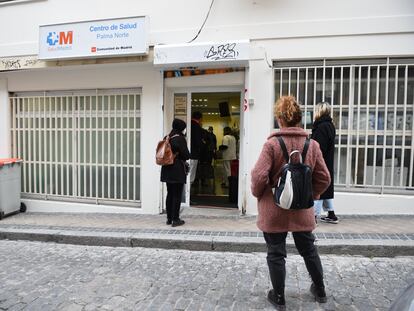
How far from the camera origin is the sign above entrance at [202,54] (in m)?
6.93

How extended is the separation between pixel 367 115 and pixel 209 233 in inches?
139

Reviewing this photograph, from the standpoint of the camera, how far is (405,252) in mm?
→ 5172

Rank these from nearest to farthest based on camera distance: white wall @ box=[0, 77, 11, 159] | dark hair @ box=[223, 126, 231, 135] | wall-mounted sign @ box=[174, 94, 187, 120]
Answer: wall-mounted sign @ box=[174, 94, 187, 120]
dark hair @ box=[223, 126, 231, 135]
white wall @ box=[0, 77, 11, 159]

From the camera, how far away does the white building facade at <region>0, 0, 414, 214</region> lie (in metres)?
6.93

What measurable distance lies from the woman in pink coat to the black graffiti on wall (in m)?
3.44

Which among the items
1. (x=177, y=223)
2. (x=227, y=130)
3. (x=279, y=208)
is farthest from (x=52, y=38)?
(x=279, y=208)

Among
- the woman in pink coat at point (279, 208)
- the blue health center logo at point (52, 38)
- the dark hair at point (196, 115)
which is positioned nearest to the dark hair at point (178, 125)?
the dark hair at point (196, 115)

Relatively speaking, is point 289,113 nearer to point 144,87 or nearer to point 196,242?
point 196,242

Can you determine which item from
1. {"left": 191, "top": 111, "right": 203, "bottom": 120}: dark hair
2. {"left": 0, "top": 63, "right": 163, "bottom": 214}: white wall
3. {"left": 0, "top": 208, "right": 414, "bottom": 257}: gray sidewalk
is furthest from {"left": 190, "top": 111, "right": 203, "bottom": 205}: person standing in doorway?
{"left": 0, "top": 208, "right": 414, "bottom": 257}: gray sidewalk

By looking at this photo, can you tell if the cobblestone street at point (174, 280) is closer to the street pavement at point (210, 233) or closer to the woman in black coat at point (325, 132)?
the street pavement at point (210, 233)

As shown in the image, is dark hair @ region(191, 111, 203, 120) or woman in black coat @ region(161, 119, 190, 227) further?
dark hair @ region(191, 111, 203, 120)

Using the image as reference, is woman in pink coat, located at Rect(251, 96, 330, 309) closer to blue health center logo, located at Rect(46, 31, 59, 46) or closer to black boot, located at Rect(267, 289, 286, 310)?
black boot, located at Rect(267, 289, 286, 310)

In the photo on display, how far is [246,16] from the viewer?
288 inches

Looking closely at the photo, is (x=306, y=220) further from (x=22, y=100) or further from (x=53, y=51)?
(x=22, y=100)
